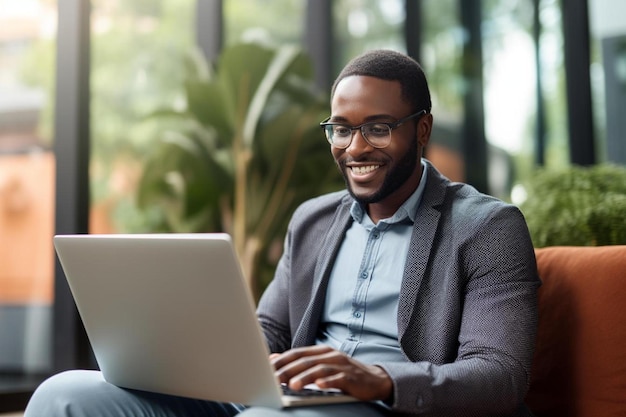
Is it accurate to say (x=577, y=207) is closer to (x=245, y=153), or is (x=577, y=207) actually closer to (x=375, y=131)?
(x=375, y=131)

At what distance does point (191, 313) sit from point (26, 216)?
237 cm

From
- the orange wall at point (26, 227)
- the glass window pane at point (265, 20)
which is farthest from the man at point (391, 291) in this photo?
the glass window pane at point (265, 20)

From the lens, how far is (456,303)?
1.58 meters

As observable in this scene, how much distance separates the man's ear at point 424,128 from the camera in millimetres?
1767

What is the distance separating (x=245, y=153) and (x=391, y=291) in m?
2.20

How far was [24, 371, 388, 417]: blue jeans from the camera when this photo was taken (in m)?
1.55

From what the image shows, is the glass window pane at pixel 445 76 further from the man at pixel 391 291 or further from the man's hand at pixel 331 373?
the man's hand at pixel 331 373

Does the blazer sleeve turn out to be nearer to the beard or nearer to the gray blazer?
the gray blazer

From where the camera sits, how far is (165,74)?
409 centimetres

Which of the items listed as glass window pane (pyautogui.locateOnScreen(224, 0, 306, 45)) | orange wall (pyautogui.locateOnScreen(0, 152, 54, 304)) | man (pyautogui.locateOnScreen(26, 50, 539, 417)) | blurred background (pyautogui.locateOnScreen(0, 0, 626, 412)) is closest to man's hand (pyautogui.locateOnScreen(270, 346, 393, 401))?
A: man (pyautogui.locateOnScreen(26, 50, 539, 417))

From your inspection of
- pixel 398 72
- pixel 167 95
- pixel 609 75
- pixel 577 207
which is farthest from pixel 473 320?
pixel 609 75

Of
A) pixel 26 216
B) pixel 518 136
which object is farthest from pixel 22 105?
pixel 518 136

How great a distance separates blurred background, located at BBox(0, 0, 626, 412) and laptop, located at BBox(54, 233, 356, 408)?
1.63m

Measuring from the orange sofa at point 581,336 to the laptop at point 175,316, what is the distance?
1.98ft
